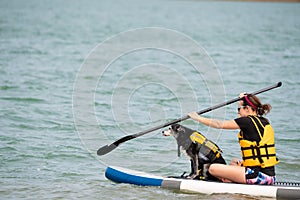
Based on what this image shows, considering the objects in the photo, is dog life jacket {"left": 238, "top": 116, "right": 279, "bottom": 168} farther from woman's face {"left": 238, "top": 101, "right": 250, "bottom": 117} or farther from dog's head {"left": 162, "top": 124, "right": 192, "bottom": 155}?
dog's head {"left": 162, "top": 124, "right": 192, "bottom": 155}

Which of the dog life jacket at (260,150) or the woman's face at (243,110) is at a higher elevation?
the woman's face at (243,110)

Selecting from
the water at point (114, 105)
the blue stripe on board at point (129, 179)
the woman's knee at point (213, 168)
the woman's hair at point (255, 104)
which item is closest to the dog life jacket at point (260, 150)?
the woman's hair at point (255, 104)

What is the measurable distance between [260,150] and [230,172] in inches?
19.6

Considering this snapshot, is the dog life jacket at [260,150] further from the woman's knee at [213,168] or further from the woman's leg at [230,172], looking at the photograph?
the woman's knee at [213,168]

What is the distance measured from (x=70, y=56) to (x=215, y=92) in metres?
8.27

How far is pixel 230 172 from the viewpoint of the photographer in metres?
7.95

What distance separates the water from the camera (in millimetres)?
9484

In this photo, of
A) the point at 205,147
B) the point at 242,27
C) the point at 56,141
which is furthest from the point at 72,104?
the point at 242,27

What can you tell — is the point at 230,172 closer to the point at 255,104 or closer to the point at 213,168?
the point at 213,168

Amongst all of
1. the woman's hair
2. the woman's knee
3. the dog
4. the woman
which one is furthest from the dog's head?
the woman's hair

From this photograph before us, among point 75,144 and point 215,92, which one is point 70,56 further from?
point 75,144

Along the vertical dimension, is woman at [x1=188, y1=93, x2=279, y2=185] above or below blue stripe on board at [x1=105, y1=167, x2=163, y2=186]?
above

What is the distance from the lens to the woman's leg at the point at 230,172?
26.0 feet

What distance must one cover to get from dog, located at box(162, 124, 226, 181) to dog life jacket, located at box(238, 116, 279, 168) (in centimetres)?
41
